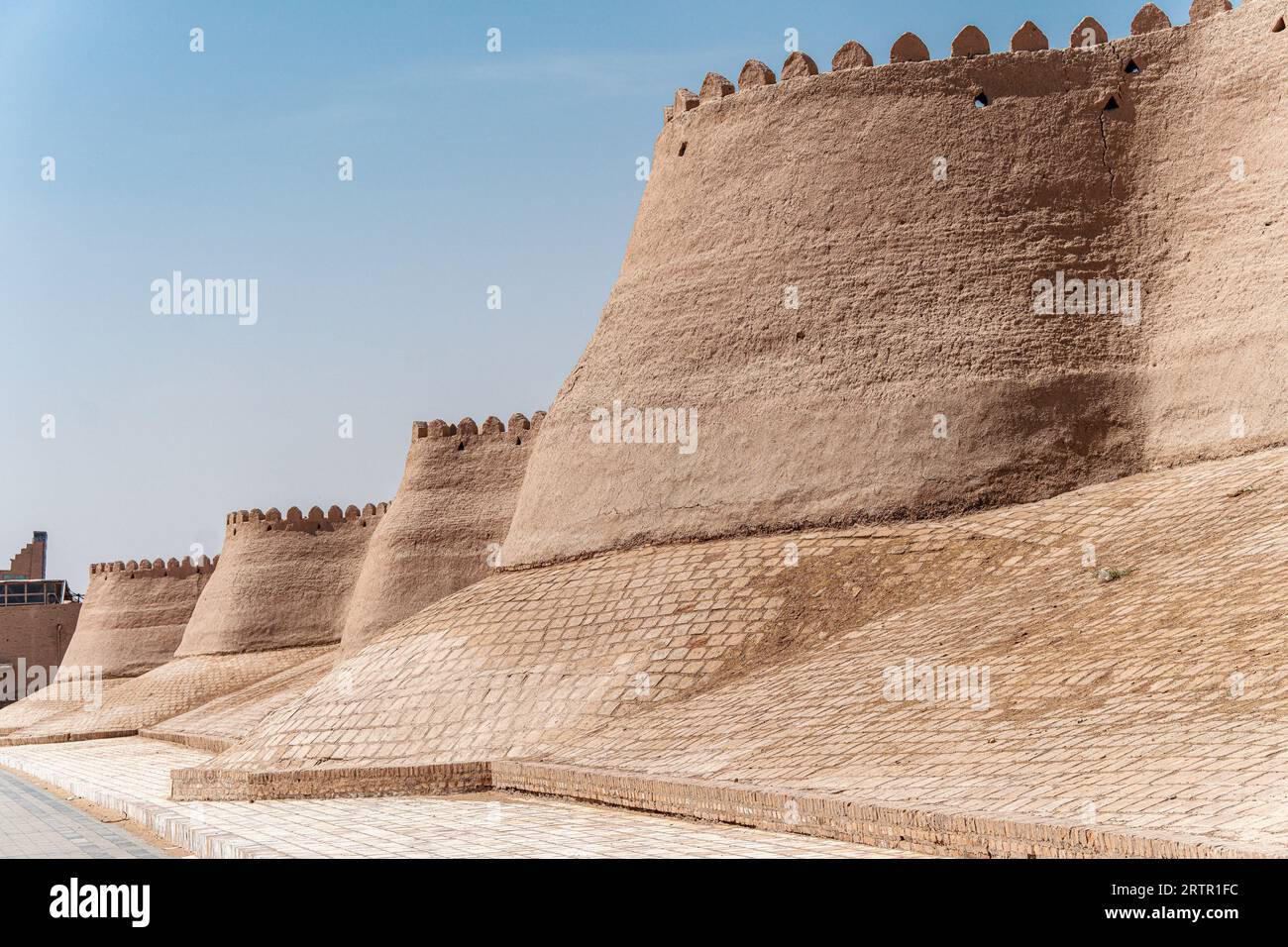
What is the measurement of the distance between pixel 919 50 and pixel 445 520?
11281mm

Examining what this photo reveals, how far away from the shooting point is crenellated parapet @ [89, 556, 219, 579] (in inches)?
1265

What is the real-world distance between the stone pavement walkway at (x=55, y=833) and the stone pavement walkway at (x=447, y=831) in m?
0.28

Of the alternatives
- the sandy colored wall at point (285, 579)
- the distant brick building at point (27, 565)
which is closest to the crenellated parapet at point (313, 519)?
the sandy colored wall at point (285, 579)

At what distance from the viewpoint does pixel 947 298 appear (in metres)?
13.3

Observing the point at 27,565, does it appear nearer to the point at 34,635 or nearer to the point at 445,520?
the point at 34,635

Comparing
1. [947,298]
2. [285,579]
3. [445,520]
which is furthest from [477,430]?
[947,298]

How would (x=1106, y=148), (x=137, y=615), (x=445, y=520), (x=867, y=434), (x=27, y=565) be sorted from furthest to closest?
(x=27, y=565), (x=137, y=615), (x=445, y=520), (x=1106, y=148), (x=867, y=434)

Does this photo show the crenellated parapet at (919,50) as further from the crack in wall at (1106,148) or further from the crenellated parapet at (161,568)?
the crenellated parapet at (161,568)

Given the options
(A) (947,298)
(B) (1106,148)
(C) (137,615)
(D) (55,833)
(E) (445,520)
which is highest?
(B) (1106,148)

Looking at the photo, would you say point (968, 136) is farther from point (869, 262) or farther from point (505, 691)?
point (505, 691)

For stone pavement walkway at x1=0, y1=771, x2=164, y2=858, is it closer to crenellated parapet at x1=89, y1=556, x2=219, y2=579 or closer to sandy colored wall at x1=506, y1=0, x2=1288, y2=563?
sandy colored wall at x1=506, y1=0, x2=1288, y2=563

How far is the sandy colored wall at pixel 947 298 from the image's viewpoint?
12.6m

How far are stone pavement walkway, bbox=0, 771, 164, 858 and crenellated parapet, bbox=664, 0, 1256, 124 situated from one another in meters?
9.08
